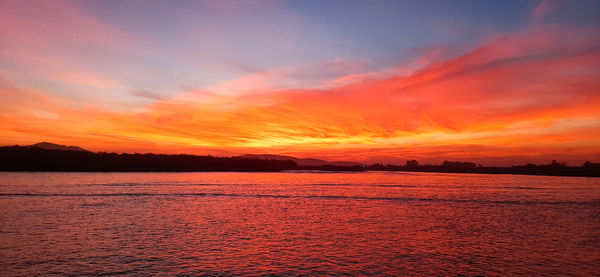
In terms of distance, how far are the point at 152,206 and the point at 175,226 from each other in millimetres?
16704

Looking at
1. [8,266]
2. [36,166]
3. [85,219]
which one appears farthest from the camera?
[36,166]

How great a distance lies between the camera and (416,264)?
19.6 meters

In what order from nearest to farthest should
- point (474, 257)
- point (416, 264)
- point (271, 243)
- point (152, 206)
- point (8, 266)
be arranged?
point (8, 266) < point (416, 264) < point (474, 257) < point (271, 243) < point (152, 206)

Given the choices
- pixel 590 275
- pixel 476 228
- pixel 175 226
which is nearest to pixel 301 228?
pixel 175 226

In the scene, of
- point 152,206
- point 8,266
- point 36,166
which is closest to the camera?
point 8,266

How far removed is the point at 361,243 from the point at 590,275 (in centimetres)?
1267

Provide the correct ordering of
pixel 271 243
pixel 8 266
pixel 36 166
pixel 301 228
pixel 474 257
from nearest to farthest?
pixel 8 266 → pixel 474 257 → pixel 271 243 → pixel 301 228 → pixel 36 166

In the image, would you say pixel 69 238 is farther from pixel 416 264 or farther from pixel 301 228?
pixel 416 264

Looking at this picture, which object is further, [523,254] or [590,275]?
[523,254]

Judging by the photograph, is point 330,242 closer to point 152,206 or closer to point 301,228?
point 301,228

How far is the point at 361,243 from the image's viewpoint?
81.3 ft

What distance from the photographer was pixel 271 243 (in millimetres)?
24375

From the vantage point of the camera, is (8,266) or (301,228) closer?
(8,266)

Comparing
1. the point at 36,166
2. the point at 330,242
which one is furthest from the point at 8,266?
the point at 36,166
